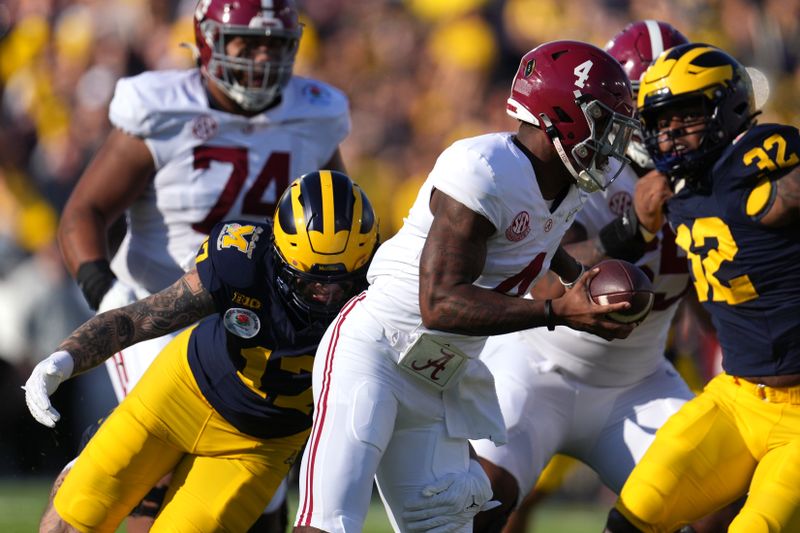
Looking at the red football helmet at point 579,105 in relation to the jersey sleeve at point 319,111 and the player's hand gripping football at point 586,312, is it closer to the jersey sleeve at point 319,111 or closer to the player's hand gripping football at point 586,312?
the player's hand gripping football at point 586,312

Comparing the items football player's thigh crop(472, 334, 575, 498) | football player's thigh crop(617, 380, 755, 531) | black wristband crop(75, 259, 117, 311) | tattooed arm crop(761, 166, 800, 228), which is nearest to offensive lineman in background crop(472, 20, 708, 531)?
football player's thigh crop(472, 334, 575, 498)

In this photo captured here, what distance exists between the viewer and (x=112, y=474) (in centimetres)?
421

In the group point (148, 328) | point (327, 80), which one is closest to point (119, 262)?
point (148, 328)

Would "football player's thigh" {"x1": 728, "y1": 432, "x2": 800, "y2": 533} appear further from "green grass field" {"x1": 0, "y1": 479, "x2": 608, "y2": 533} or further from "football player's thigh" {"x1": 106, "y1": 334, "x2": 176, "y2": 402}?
"green grass field" {"x1": 0, "y1": 479, "x2": 608, "y2": 533}

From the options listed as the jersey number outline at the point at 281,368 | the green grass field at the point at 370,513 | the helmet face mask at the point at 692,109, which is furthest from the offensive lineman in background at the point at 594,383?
the green grass field at the point at 370,513

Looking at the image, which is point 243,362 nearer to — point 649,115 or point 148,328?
point 148,328

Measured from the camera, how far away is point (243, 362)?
429 centimetres

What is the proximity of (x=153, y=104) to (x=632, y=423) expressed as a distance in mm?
2272

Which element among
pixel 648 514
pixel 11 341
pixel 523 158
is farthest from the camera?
pixel 11 341

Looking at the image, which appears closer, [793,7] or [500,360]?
[500,360]

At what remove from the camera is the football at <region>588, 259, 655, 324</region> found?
333 centimetres

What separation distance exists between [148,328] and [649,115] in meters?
1.84

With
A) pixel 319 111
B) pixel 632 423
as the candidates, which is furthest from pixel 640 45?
pixel 632 423

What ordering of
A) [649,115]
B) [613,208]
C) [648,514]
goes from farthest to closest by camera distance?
1. [613,208]
2. [649,115]
3. [648,514]
